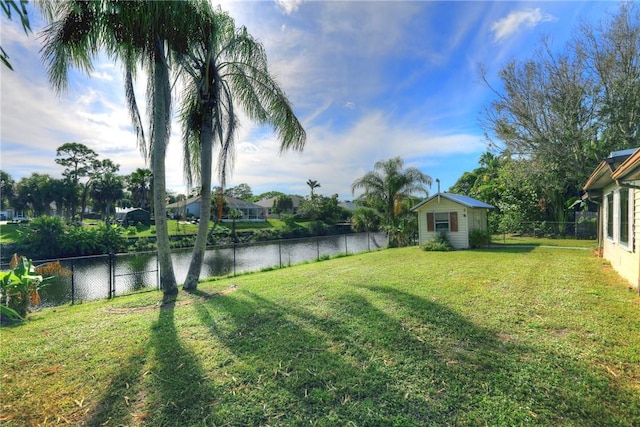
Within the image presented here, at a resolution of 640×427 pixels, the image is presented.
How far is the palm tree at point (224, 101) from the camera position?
20.9 ft

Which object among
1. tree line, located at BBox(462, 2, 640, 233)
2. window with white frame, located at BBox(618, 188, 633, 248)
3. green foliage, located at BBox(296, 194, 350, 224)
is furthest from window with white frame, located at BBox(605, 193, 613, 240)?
green foliage, located at BBox(296, 194, 350, 224)

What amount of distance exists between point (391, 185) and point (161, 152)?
53.1 ft

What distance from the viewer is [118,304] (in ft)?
19.0

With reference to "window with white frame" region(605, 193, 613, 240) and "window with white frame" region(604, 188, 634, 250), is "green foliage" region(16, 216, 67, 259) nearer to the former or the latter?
"window with white frame" region(604, 188, 634, 250)

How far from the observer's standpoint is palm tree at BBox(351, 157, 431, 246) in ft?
65.3

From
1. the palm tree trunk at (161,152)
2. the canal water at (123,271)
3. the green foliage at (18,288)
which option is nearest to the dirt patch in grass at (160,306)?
the palm tree trunk at (161,152)

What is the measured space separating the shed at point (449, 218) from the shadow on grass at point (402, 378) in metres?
10.1

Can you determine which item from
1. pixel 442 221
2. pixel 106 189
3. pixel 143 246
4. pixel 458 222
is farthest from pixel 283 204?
pixel 458 222

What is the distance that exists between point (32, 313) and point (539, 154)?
19.8 meters

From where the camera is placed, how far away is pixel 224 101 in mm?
6727

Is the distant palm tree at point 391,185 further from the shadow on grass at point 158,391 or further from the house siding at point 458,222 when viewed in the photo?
the shadow on grass at point 158,391

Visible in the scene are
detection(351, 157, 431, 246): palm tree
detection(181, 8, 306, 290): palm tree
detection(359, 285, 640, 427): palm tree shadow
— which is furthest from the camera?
detection(351, 157, 431, 246): palm tree

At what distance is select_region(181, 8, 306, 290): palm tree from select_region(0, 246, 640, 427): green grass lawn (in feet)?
9.48

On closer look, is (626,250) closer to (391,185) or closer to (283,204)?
(391,185)
